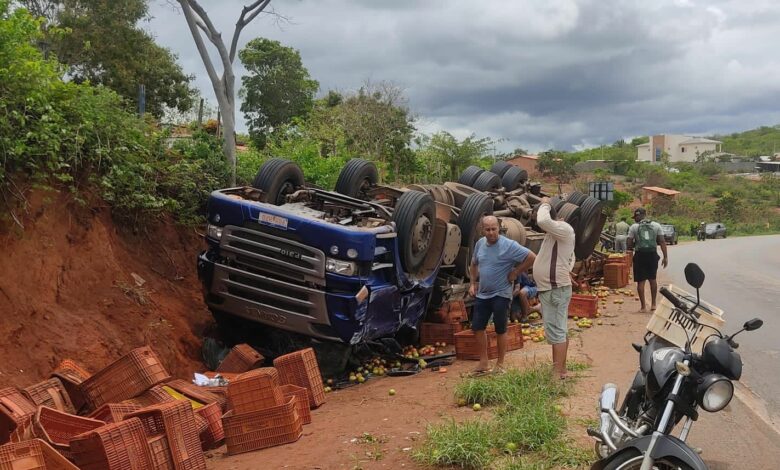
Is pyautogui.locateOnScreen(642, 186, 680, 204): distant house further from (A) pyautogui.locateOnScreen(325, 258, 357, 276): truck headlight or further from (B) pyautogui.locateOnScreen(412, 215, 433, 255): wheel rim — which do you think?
(A) pyautogui.locateOnScreen(325, 258, 357, 276): truck headlight

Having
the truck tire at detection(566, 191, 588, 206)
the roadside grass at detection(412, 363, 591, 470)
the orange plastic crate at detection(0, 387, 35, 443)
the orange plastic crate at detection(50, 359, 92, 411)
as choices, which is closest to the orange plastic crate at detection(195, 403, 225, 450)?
the orange plastic crate at detection(50, 359, 92, 411)

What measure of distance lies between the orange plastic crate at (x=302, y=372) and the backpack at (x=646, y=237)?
7.09 meters

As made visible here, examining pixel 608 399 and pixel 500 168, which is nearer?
pixel 608 399

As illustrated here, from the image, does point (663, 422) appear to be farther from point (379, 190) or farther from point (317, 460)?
point (379, 190)

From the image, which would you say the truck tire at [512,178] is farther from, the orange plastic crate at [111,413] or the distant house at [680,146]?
the distant house at [680,146]

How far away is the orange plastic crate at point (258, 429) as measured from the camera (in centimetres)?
613

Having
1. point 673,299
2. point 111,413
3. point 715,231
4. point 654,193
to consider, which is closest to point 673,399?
point 673,299

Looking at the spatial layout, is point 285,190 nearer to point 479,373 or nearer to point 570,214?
point 479,373

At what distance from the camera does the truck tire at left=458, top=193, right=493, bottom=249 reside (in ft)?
34.8

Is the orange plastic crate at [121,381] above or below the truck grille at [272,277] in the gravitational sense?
below

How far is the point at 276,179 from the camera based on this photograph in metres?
9.41

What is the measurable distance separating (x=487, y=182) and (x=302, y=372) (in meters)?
7.60

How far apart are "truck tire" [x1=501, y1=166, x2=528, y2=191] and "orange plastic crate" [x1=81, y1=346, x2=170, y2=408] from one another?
9.96m

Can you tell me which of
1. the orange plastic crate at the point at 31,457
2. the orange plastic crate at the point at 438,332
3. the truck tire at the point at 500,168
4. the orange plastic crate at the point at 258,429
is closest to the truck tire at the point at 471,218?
the orange plastic crate at the point at 438,332
